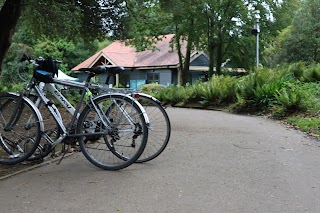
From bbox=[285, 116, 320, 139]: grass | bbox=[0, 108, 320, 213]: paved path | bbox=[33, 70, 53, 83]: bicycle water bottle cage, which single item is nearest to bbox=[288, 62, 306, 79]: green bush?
bbox=[285, 116, 320, 139]: grass

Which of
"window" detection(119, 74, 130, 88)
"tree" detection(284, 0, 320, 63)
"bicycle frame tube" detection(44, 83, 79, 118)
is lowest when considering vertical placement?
"bicycle frame tube" detection(44, 83, 79, 118)

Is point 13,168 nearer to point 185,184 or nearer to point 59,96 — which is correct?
point 59,96

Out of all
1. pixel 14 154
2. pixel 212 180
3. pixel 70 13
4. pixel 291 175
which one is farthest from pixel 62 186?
pixel 70 13

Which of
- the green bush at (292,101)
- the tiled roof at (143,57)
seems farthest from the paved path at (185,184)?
the tiled roof at (143,57)

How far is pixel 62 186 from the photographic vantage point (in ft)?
13.3

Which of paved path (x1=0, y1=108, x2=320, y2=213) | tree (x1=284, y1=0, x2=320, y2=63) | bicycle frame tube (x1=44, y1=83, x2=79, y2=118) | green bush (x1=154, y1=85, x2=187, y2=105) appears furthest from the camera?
tree (x1=284, y1=0, x2=320, y2=63)

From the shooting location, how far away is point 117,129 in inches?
183

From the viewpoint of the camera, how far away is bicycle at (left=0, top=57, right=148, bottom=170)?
4.59m

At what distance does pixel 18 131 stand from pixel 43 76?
2.69 feet

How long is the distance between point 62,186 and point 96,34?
359 inches

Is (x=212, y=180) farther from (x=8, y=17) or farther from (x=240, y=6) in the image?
(x=240, y=6)

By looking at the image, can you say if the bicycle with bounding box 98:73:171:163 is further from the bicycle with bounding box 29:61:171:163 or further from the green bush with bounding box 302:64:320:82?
the green bush with bounding box 302:64:320:82

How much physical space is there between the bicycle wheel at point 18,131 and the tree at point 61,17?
15.2 feet

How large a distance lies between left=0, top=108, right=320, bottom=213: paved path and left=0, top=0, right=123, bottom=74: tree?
205 inches
